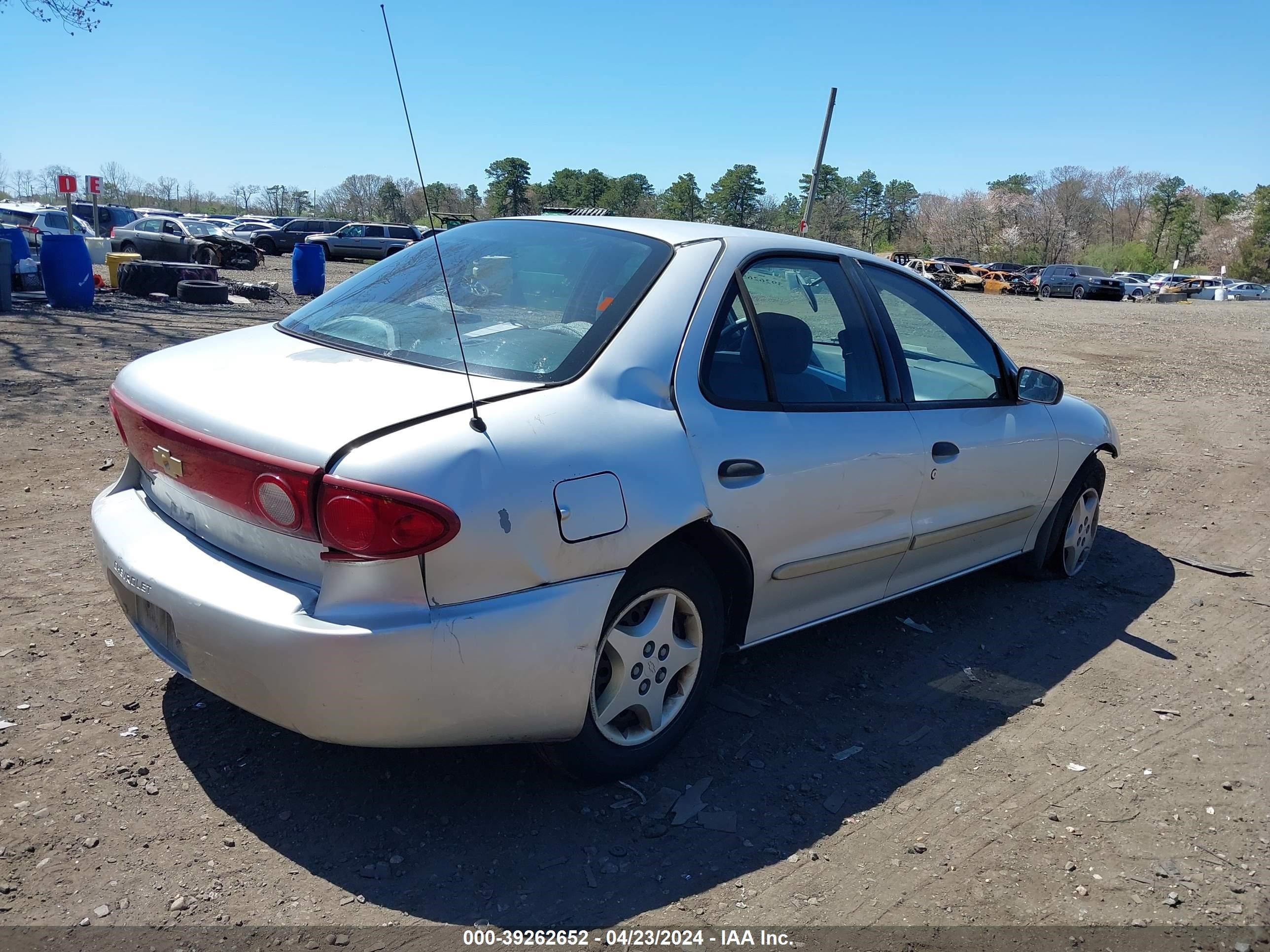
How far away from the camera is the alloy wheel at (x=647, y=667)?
2.83 meters

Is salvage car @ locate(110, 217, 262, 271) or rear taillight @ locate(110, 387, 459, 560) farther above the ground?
rear taillight @ locate(110, 387, 459, 560)

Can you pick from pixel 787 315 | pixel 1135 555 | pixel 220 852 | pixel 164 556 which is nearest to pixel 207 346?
pixel 164 556

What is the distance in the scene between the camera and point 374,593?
7.65 feet

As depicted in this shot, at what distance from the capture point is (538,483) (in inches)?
97.3

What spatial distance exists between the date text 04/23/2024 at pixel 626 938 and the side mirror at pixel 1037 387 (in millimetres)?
2857

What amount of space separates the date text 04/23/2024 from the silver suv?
34.2 metres

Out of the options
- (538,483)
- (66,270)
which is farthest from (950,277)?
(538,483)

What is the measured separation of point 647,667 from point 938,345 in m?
2.29

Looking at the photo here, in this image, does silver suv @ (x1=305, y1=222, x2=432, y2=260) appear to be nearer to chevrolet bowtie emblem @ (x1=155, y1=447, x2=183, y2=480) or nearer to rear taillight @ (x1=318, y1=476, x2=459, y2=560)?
chevrolet bowtie emblem @ (x1=155, y1=447, x2=183, y2=480)

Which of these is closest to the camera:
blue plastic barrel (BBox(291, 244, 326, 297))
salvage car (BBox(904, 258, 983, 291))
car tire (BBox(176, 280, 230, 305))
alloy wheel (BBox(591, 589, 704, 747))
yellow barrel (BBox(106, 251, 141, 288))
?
alloy wheel (BBox(591, 589, 704, 747))

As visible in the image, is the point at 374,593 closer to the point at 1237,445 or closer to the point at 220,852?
the point at 220,852

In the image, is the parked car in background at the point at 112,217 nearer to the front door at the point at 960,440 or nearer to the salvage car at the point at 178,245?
the salvage car at the point at 178,245

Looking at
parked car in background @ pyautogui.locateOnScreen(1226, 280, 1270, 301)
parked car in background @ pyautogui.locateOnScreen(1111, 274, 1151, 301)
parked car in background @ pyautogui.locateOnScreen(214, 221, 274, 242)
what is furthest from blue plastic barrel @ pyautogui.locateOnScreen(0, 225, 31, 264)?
parked car in background @ pyautogui.locateOnScreen(1226, 280, 1270, 301)

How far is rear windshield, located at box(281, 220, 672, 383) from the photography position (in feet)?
9.41
